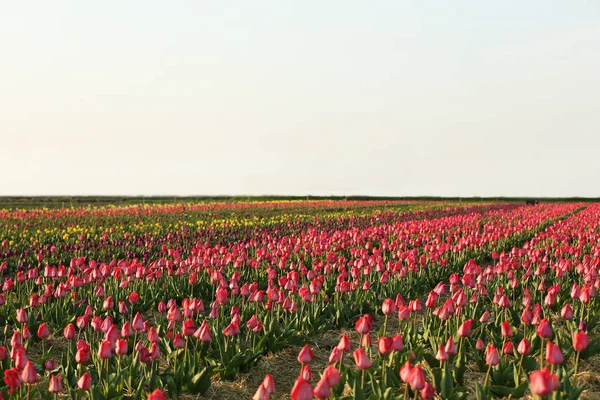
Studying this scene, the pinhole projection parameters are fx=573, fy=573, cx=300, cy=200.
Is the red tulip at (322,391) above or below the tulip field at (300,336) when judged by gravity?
above

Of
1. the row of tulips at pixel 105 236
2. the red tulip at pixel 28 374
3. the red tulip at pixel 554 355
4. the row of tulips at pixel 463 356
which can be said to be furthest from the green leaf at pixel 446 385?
the row of tulips at pixel 105 236

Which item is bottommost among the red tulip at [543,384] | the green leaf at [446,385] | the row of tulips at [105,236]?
the green leaf at [446,385]

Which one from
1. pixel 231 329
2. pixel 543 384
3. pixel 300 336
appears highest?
pixel 543 384

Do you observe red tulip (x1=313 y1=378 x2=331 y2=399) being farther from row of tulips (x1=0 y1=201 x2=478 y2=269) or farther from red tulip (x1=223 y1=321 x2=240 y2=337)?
row of tulips (x1=0 y1=201 x2=478 y2=269)

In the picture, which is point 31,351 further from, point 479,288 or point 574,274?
point 574,274

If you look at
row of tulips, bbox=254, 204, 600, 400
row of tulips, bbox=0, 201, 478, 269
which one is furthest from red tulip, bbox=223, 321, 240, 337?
row of tulips, bbox=0, 201, 478, 269

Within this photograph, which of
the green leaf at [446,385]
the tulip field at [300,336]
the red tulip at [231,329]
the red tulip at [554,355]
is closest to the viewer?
the red tulip at [554,355]

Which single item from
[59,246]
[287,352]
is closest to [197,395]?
[287,352]

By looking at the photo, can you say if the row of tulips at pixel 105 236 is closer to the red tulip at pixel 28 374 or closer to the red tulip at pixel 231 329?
the red tulip at pixel 231 329

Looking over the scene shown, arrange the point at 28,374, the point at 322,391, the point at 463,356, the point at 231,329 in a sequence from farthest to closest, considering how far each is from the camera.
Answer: the point at 463,356
the point at 231,329
the point at 28,374
the point at 322,391

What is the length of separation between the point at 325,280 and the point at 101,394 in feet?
17.1

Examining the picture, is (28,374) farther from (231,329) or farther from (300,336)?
(300,336)

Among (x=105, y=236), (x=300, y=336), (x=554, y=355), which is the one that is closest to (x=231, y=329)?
(x=300, y=336)

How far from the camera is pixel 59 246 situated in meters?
15.5
